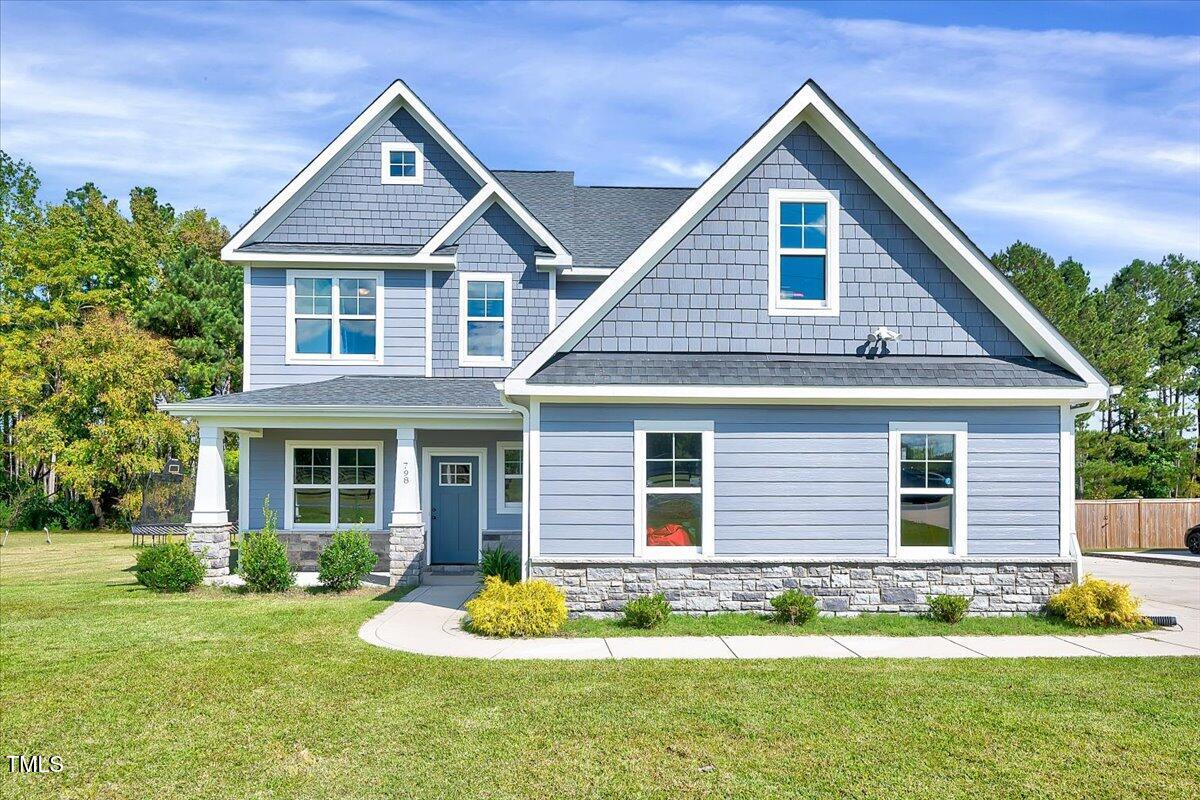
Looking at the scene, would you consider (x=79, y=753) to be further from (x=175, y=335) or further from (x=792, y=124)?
(x=175, y=335)

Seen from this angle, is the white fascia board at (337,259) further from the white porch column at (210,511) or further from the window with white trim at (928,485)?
the window with white trim at (928,485)

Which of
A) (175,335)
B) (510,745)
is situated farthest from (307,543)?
(175,335)

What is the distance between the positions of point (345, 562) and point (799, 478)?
776 cm

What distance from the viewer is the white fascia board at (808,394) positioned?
1171 cm

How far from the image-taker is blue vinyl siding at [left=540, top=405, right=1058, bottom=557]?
472 inches

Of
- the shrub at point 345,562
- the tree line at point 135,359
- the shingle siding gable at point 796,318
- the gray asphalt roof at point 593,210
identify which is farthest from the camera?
the tree line at point 135,359

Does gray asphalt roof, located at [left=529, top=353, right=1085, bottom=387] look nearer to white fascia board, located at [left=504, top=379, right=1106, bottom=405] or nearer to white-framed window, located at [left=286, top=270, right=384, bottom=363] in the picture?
white fascia board, located at [left=504, top=379, right=1106, bottom=405]

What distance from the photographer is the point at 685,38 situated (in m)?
14.1

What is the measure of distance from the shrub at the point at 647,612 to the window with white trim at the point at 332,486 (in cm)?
780

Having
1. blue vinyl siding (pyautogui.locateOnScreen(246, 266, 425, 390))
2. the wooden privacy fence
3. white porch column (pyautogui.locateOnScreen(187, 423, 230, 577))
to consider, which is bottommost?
the wooden privacy fence

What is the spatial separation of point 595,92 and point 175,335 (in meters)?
23.6

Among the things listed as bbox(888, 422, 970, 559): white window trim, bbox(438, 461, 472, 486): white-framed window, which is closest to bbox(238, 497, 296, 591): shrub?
bbox(438, 461, 472, 486): white-framed window

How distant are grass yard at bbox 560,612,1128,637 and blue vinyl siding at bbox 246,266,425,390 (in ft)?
26.8

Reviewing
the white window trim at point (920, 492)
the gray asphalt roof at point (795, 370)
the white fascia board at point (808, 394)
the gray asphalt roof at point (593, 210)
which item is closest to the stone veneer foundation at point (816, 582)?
the white window trim at point (920, 492)
